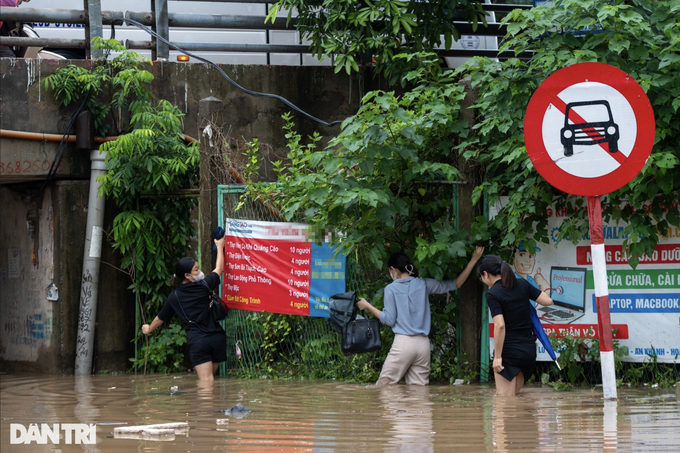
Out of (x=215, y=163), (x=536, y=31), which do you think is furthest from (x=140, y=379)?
(x=536, y=31)

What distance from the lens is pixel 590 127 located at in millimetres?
5449

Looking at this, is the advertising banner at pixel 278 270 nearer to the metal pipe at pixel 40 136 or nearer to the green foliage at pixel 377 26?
the metal pipe at pixel 40 136

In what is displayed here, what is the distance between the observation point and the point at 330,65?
A: 429 inches

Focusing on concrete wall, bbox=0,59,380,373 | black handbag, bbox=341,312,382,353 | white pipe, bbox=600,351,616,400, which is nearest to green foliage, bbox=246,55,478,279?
black handbag, bbox=341,312,382,353

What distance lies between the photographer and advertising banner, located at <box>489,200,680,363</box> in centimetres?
673

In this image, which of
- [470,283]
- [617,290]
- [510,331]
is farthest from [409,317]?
[617,290]

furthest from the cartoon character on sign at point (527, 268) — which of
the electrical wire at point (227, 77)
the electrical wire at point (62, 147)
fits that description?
the electrical wire at point (62, 147)

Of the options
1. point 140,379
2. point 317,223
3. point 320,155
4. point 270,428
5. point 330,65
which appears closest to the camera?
point 270,428

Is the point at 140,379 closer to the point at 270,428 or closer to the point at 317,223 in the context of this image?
the point at 317,223

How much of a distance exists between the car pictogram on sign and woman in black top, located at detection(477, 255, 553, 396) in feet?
4.58

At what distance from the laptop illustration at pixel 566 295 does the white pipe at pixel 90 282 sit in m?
5.54

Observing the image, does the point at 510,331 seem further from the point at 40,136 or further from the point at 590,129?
the point at 40,136

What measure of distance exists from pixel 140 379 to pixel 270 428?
14.0 feet

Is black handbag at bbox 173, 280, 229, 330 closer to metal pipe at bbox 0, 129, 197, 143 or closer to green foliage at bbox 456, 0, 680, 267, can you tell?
metal pipe at bbox 0, 129, 197, 143
